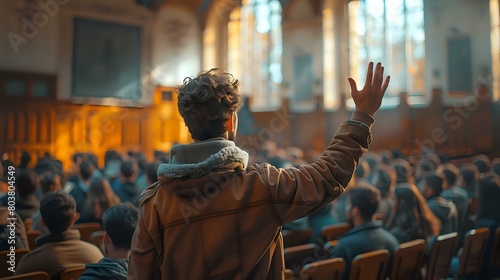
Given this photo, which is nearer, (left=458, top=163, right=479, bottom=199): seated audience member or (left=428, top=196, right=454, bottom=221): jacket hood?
(left=428, top=196, right=454, bottom=221): jacket hood

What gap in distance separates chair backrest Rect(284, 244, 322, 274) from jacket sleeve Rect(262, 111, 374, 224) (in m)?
1.52

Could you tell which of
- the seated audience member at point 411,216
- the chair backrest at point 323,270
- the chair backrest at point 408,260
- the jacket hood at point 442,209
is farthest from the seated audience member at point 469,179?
the chair backrest at point 323,270

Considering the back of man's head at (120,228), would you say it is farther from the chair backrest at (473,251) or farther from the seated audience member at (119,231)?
the chair backrest at (473,251)

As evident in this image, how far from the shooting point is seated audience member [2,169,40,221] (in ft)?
12.0

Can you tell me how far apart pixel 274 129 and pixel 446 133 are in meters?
4.93

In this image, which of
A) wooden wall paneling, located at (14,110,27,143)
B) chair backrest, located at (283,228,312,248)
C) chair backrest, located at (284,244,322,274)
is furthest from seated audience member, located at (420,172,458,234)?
wooden wall paneling, located at (14,110,27,143)

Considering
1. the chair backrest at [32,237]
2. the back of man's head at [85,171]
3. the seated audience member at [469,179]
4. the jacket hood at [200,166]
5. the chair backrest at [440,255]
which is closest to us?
the jacket hood at [200,166]

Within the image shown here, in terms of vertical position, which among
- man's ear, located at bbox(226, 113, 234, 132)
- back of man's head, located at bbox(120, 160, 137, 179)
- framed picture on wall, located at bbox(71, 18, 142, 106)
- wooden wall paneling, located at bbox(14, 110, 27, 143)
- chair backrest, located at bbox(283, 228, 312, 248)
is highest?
framed picture on wall, located at bbox(71, 18, 142, 106)

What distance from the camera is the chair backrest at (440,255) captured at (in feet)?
9.50

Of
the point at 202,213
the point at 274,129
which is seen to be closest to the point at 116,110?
the point at 274,129

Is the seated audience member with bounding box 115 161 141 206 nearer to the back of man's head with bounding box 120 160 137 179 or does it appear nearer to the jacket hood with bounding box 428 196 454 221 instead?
the back of man's head with bounding box 120 160 137 179

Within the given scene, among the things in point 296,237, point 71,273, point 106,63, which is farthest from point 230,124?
point 106,63

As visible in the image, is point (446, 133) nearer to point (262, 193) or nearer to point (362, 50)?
point (362, 50)

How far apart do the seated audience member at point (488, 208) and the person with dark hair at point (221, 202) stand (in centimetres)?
276
